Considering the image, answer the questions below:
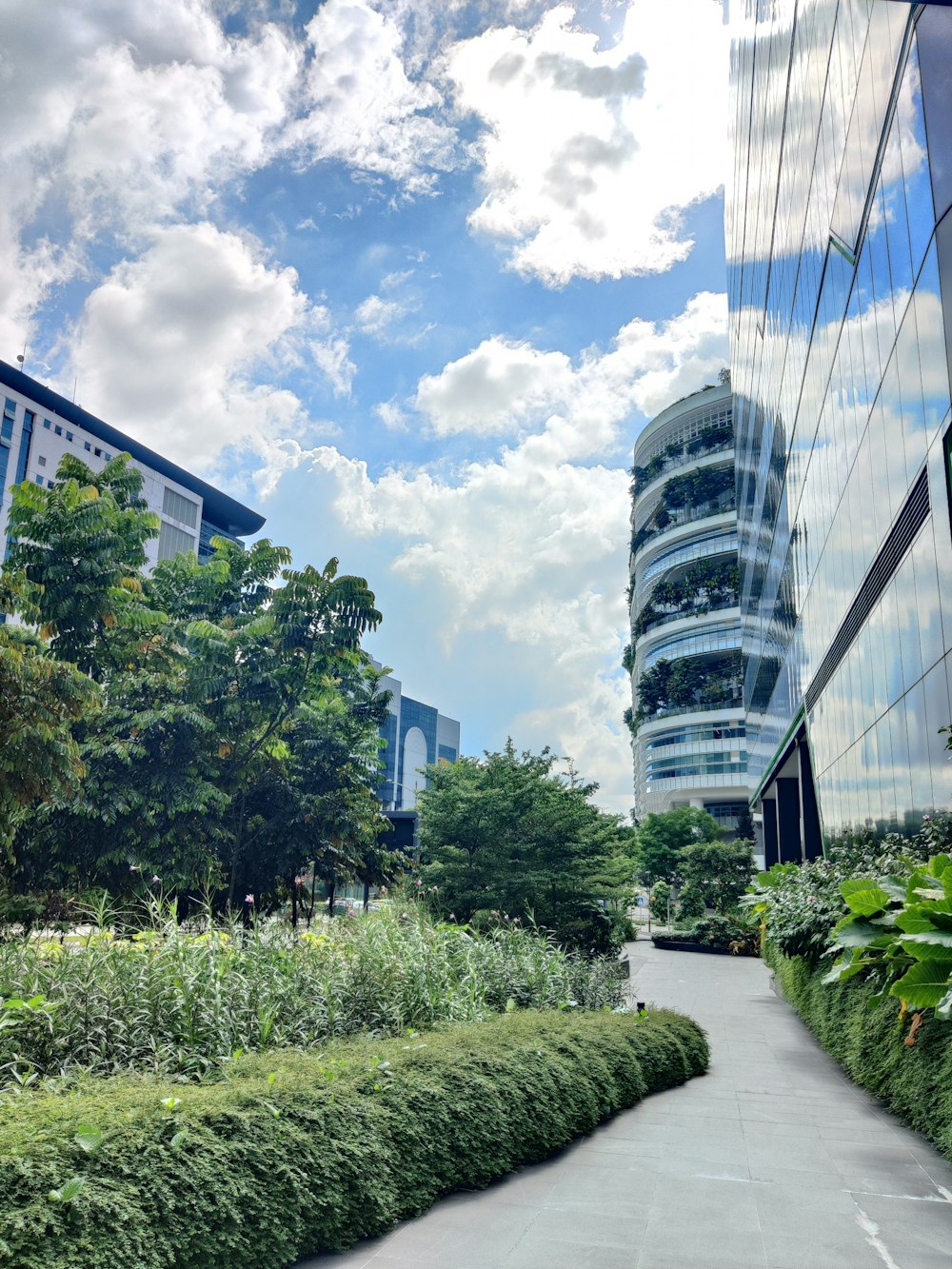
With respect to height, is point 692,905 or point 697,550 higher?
point 697,550

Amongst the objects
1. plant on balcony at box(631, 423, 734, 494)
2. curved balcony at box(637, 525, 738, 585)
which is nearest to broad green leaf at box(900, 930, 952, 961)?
curved balcony at box(637, 525, 738, 585)

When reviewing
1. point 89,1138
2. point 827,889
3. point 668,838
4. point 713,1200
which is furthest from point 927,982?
point 668,838

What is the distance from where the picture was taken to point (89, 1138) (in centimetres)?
412

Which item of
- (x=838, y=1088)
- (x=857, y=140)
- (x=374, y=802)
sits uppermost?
(x=857, y=140)

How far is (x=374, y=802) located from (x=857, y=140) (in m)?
19.6

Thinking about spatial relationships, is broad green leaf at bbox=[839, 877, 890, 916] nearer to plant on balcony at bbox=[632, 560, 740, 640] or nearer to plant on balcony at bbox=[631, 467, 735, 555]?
plant on balcony at bbox=[632, 560, 740, 640]

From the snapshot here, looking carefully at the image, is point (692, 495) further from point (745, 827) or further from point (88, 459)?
point (88, 459)

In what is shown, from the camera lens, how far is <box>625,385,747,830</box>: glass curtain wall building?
70000 mm

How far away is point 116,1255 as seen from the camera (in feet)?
12.9

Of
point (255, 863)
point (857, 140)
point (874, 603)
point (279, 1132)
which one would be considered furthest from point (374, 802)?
point (279, 1132)

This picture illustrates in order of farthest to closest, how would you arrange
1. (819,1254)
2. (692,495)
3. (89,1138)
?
(692,495)
(819,1254)
(89,1138)

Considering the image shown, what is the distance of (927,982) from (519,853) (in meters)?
15.6

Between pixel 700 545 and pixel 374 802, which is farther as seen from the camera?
pixel 700 545

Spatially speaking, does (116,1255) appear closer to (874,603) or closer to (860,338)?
(874,603)
